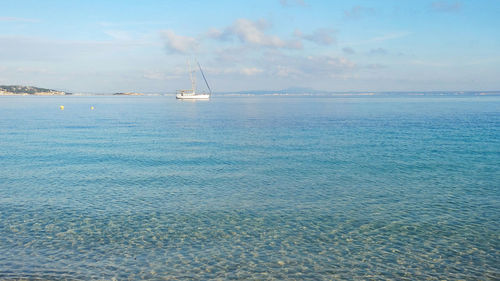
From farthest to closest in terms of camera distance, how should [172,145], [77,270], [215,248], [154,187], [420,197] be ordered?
[172,145], [154,187], [420,197], [215,248], [77,270]

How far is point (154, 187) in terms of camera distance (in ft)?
89.1

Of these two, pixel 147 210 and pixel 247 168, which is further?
pixel 247 168

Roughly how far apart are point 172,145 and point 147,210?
26319 mm

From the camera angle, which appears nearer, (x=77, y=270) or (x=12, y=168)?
(x=77, y=270)

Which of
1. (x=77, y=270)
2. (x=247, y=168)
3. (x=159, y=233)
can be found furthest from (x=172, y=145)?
(x=77, y=270)

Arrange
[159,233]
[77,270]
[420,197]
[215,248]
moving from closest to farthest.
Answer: [77,270] < [215,248] < [159,233] < [420,197]

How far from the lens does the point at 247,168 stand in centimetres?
3350

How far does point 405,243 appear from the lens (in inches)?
674

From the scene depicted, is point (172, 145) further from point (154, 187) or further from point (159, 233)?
point (159, 233)

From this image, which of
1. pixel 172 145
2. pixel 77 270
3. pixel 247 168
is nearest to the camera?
pixel 77 270

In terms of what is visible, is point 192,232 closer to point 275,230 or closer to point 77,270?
point 275,230

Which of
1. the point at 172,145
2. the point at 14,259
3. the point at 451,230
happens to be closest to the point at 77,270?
the point at 14,259

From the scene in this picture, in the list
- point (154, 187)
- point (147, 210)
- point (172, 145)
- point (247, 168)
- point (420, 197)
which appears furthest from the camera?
point (172, 145)

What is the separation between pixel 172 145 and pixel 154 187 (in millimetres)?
21027
